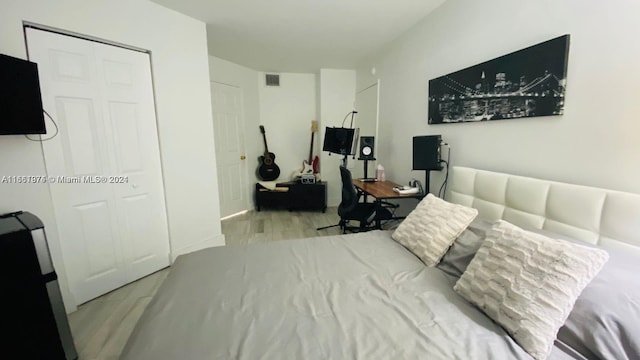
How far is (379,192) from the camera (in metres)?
2.88

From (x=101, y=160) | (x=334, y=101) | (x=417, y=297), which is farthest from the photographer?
(x=334, y=101)

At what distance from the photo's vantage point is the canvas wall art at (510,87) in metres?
1.54

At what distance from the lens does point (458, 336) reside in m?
1.01

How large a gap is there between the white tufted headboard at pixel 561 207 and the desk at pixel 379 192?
0.72 metres

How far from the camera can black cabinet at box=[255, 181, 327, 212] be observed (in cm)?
467

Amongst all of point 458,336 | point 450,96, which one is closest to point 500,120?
point 450,96

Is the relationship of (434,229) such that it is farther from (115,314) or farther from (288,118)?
(288,118)

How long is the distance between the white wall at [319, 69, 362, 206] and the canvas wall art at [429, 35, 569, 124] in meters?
2.49

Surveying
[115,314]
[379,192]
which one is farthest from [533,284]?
[115,314]

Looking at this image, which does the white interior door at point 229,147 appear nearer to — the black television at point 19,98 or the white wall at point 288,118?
the white wall at point 288,118

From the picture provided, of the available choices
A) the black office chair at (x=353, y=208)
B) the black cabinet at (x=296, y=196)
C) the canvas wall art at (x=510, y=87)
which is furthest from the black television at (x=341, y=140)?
the canvas wall art at (x=510, y=87)

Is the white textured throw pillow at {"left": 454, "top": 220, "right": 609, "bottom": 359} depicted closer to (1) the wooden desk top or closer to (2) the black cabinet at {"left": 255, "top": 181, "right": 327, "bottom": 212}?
(1) the wooden desk top

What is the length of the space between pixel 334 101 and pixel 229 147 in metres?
2.01

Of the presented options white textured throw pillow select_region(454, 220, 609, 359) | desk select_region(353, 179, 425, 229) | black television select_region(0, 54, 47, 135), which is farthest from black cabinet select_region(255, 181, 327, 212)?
white textured throw pillow select_region(454, 220, 609, 359)
